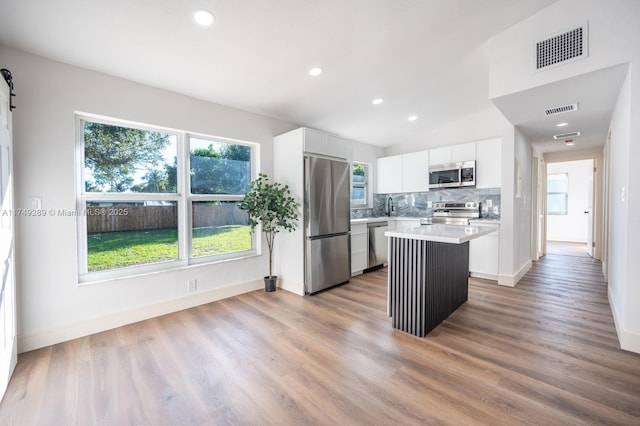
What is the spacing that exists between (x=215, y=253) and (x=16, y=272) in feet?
5.63

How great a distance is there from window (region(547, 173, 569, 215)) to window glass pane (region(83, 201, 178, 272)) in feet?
32.7

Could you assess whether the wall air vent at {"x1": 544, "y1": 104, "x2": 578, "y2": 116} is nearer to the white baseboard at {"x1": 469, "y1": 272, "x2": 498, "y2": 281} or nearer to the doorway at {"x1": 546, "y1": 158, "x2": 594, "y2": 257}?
the white baseboard at {"x1": 469, "y1": 272, "x2": 498, "y2": 281}

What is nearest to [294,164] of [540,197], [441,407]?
[441,407]

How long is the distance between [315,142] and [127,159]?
2.15 m

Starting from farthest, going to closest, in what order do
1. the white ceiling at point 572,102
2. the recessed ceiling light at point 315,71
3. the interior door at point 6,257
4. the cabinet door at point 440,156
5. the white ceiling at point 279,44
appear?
the cabinet door at point 440,156, the recessed ceiling light at point 315,71, the white ceiling at point 572,102, the white ceiling at point 279,44, the interior door at point 6,257

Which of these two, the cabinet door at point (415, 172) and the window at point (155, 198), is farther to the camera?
the cabinet door at point (415, 172)

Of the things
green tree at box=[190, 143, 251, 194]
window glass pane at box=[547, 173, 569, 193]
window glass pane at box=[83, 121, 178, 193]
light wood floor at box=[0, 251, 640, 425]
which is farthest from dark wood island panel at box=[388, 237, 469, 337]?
window glass pane at box=[547, 173, 569, 193]

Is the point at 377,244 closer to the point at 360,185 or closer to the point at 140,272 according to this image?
the point at 360,185

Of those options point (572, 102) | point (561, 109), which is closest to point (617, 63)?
point (572, 102)

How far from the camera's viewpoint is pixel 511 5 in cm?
234

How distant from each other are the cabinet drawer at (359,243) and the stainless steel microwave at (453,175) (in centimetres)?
153

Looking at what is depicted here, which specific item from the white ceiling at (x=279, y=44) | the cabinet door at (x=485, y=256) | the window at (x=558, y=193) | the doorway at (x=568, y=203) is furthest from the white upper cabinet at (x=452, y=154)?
the window at (x=558, y=193)

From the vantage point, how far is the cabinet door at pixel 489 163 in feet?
13.4

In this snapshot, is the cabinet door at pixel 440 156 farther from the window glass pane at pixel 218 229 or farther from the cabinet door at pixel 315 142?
the window glass pane at pixel 218 229
